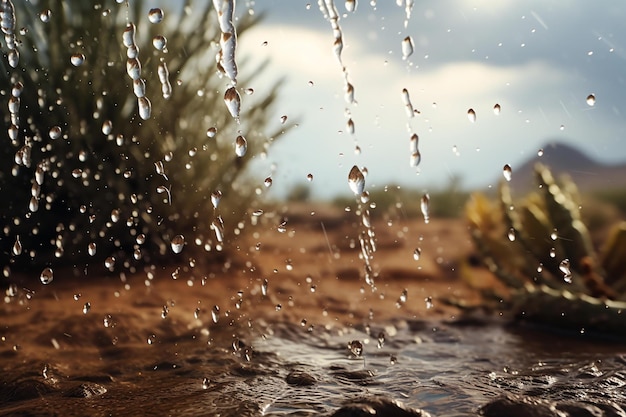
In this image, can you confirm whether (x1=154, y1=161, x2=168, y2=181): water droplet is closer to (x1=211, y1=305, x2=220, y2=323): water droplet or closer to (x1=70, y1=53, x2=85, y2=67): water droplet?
(x1=70, y1=53, x2=85, y2=67): water droplet

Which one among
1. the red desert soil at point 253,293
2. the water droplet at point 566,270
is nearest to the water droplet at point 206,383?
the red desert soil at point 253,293

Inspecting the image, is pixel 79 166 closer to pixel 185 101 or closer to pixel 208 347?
pixel 185 101

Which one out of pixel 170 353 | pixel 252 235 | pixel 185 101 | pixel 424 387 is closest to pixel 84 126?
pixel 185 101

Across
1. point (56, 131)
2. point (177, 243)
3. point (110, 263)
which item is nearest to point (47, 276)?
point (110, 263)

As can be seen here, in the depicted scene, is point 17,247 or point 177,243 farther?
point 17,247

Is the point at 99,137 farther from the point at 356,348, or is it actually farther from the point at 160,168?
the point at 356,348

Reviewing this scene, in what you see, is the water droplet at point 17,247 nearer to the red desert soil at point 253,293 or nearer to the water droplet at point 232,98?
the red desert soil at point 253,293
